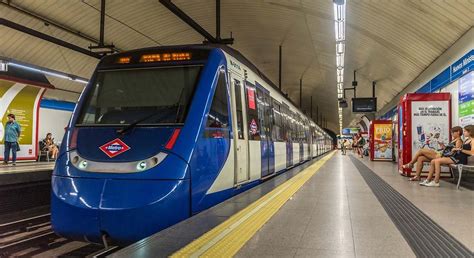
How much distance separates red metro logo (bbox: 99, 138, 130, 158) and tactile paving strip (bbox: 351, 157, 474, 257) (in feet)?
9.88

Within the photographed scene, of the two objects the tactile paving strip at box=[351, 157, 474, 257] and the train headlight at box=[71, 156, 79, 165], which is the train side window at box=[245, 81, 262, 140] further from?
the train headlight at box=[71, 156, 79, 165]

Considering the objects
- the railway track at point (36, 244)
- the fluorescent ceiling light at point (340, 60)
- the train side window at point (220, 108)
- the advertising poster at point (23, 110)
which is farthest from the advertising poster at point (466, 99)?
the advertising poster at point (23, 110)

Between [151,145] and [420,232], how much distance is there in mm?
2926

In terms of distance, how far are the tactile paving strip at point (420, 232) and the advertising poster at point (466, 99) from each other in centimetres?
456

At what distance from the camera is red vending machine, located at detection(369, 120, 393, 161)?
18969mm

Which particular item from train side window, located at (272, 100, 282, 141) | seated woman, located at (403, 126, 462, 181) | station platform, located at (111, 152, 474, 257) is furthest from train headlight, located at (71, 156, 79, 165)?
seated woman, located at (403, 126, 462, 181)

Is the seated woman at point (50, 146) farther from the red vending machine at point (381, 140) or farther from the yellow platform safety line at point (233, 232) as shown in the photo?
the red vending machine at point (381, 140)

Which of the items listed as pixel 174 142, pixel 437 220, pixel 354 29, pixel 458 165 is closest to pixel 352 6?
pixel 354 29

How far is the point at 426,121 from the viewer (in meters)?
9.63

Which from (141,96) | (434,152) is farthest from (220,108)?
(434,152)

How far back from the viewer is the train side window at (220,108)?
193 inches

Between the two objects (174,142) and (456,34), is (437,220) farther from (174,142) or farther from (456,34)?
(456,34)

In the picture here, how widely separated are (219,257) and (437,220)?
2980 millimetres

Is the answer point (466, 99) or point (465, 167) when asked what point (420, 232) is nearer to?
point (465, 167)
